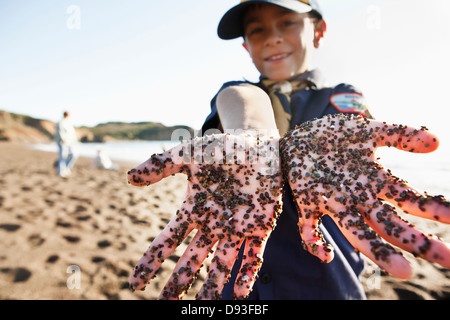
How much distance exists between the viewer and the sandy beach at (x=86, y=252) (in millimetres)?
2553

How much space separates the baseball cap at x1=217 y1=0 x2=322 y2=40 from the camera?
6.23ft

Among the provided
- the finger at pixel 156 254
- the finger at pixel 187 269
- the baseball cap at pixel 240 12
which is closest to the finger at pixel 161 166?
the finger at pixel 156 254

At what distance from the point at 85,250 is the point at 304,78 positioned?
3.35m

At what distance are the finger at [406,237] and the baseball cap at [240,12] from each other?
63.9 inches

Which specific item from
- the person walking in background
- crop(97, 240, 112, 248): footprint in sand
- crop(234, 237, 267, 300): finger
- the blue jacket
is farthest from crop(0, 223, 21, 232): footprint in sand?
the person walking in background

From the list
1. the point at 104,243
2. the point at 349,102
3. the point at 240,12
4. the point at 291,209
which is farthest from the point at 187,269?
the point at 104,243

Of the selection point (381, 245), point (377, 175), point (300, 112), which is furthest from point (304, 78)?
point (381, 245)

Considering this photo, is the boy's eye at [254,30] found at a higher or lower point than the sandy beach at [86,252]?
higher

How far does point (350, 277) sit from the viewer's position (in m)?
1.69

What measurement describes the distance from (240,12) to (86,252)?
334cm

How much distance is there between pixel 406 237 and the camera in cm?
102

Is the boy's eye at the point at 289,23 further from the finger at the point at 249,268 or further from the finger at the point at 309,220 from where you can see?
the finger at the point at 249,268

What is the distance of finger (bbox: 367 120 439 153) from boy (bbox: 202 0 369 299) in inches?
26.4
